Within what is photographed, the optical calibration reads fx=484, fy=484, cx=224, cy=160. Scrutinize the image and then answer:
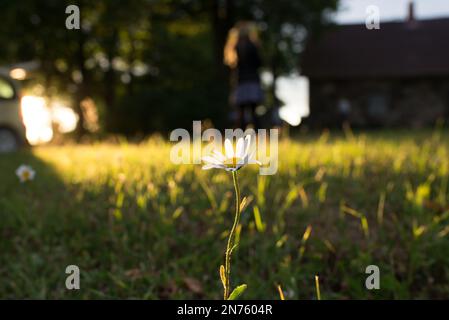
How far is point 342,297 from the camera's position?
2.66 m

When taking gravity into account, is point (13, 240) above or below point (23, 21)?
below

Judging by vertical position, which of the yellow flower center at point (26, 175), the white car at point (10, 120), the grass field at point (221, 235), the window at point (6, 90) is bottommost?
the grass field at point (221, 235)

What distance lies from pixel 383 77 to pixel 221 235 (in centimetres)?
2263

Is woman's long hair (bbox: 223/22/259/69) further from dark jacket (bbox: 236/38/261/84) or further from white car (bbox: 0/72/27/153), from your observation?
white car (bbox: 0/72/27/153)

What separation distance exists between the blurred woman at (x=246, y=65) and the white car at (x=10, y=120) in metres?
4.74

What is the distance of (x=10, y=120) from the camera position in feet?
33.3

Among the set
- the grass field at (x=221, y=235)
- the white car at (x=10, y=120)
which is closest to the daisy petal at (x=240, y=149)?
the grass field at (x=221, y=235)

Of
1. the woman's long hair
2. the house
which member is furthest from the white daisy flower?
the house

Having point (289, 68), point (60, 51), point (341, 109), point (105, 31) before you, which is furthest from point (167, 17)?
point (341, 109)

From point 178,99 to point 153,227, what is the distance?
1309cm

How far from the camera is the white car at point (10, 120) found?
33.2 feet

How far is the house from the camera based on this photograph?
23.9m

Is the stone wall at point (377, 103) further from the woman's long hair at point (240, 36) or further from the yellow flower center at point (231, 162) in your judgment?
the yellow flower center at point (231, 162)
